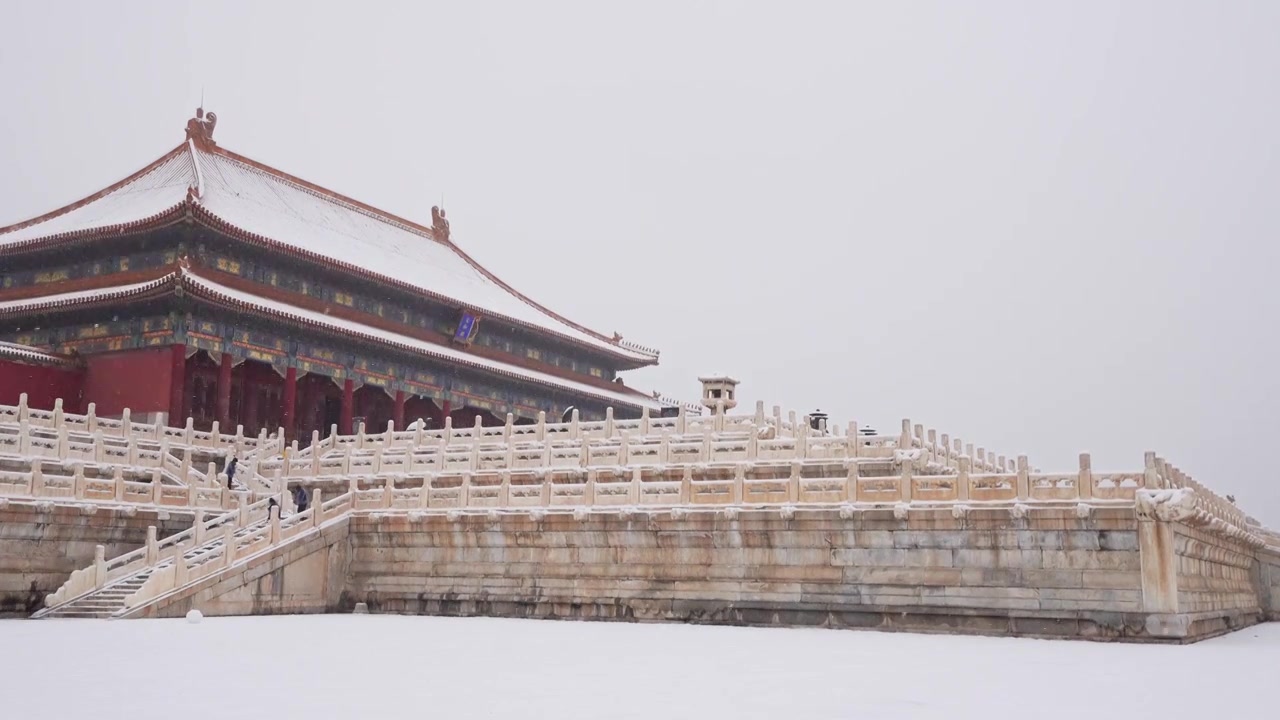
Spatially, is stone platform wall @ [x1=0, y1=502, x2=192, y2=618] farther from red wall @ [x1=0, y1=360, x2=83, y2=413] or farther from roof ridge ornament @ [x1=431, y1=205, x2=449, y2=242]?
roof ridge ornament @ [x1=431, y1=205, x2=449, y2=242]

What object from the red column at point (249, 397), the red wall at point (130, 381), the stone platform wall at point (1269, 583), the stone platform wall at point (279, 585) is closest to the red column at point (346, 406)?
the red column at point (249, 397)

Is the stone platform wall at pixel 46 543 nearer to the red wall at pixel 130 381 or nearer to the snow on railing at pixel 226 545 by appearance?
the snow on railing at pixel 226 545

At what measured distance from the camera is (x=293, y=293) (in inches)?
1718

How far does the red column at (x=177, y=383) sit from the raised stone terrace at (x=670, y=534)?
18.0 feet

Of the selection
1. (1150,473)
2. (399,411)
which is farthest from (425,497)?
(399,411)

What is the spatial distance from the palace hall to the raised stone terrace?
6559 millimetres

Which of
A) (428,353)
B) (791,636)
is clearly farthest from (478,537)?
(428,353)

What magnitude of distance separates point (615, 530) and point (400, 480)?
7550 millimetres

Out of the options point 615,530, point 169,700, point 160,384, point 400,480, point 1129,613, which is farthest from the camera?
point 160,384

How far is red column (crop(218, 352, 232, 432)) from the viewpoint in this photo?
3766 centimetres

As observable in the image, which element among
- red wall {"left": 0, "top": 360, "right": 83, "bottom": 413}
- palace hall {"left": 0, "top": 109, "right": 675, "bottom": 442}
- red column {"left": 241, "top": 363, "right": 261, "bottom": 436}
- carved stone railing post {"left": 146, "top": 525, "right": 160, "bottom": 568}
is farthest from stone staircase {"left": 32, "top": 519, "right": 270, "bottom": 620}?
red column {"left": 241, "top": 363, "right": 261, "bottom": 436}

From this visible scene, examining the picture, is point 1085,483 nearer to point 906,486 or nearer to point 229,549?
point 906,486

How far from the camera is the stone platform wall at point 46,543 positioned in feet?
78.3

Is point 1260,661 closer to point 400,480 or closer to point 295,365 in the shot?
point 400,480
